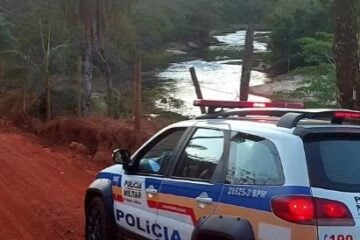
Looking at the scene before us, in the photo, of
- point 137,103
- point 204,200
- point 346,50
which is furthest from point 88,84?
point 204,200

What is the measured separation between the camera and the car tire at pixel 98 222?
20.8 feet

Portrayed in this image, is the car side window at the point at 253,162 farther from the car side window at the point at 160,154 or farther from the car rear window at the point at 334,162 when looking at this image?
the car side window at the point at 160,154

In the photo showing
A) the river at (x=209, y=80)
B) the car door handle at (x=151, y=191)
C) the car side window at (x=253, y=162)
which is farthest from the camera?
Result: the river at (x=209, y=80)

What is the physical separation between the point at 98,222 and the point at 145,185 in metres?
1.11

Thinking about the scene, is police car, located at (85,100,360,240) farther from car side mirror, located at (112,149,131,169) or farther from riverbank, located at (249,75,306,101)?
riverbank, located at (249,75,306,101)

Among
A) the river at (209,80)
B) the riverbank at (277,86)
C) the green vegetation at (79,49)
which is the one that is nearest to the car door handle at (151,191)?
the green vegetation at (79,49)

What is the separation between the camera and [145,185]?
5.70 m

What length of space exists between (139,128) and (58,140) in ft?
11.7

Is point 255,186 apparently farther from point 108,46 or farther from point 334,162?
point 108,46

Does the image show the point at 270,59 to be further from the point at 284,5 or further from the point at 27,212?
the point at 27,212

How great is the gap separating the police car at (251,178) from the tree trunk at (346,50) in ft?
14.5

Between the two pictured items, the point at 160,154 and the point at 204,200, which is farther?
the point at 160,154

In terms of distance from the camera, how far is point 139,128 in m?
13.3

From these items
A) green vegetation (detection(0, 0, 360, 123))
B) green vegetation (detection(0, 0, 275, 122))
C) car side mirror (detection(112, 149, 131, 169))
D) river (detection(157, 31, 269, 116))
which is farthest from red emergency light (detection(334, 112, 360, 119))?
river (detection(157, 31, 269, 116))
